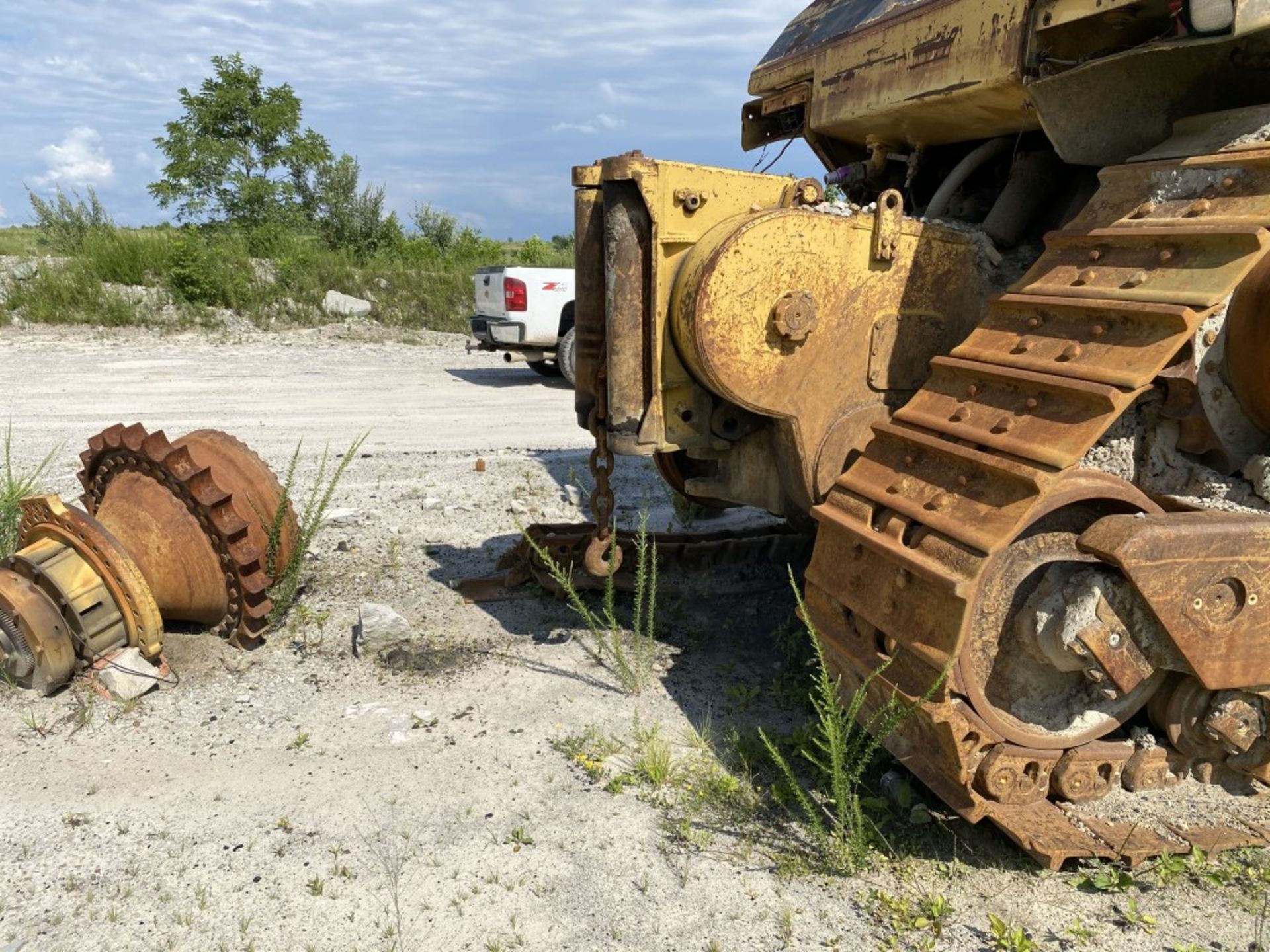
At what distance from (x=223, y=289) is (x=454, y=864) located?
14.5 meters

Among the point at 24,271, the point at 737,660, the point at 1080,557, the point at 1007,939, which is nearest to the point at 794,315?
the point at 1080,557

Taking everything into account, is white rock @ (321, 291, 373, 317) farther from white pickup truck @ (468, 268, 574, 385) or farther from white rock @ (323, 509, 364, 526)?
white rock @ (323, 509, 364, 526)

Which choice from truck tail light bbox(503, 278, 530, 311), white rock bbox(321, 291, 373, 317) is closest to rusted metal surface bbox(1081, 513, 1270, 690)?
truck tail light bbox(503, 278, 530, 311)

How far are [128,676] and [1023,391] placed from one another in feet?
10.7

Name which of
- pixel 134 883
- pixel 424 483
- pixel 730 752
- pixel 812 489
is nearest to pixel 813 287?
pixel 812 489

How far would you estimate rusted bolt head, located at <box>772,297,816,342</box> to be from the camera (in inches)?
120

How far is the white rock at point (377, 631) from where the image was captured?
3.95 metres

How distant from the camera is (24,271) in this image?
48.0 ft

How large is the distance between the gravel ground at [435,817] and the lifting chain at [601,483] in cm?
52

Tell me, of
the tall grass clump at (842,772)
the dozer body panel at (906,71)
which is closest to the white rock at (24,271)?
the dozer body panel at (906,71)

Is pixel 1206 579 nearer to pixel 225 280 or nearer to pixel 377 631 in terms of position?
pixel 377 631

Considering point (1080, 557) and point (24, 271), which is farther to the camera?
point (24, 271)

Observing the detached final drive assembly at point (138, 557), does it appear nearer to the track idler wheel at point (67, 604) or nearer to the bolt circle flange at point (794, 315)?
the track idler wheel at point (67, 604)

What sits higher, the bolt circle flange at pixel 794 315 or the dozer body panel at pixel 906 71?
the dozer body panel at pixel 906 71
